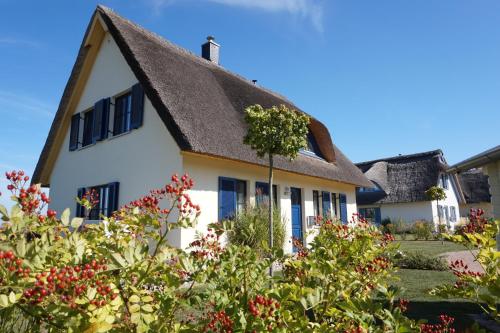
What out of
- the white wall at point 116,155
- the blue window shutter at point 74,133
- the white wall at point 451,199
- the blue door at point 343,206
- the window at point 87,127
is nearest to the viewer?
the white wall at point 116,155

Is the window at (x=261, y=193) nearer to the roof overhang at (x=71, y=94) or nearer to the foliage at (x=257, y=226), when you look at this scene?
the foliage at (x=257, y=226)

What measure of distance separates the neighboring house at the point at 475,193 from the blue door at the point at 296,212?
23.8 metres

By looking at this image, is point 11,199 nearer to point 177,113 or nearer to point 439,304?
point 439,304

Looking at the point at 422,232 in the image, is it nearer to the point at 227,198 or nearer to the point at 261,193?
the point at 261,193

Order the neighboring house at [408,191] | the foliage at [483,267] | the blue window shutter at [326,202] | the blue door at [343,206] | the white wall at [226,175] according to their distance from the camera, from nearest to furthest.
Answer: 1. the foliage at [483,267]
2. the white wall at [226,175]
3. the blue window shutter at [326,202]
4. the blue door at [343,206]
5. the neighboring house at [408,191]

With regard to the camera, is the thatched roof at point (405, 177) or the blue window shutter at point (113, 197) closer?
the blue window shutter at point (113, 197)

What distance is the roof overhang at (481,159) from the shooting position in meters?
4.30

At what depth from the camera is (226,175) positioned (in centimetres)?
864

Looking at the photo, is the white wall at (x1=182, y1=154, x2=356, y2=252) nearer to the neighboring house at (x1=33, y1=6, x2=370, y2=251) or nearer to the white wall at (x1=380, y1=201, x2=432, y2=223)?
the neighboring house at (x1=33, y1=6, x2=370, y2=251)

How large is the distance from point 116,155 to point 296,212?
224 inches

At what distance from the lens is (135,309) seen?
4.44 feet

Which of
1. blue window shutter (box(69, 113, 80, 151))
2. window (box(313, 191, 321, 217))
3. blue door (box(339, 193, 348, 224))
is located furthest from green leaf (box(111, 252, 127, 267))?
blue door (box(339, 193, 348, 224))

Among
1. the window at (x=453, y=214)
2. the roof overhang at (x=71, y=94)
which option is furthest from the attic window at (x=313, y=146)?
the window at (x=453, y=214)

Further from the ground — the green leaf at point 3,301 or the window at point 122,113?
the window at point 122,113
